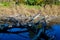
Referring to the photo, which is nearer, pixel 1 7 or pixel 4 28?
pixel 4 28

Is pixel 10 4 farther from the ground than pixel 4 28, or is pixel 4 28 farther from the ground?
pixel 4 28

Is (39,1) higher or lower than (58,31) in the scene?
lower

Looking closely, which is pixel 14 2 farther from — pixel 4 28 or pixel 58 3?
pixel 4 28

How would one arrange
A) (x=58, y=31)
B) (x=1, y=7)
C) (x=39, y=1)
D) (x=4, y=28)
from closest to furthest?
1. (x=4, y=28)
2. (x=58, y=31)
3. (x=1, y=7)
4. (x=39, y=1)

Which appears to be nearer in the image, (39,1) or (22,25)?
(22,25)

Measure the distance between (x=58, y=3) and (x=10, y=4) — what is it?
176 centimetres

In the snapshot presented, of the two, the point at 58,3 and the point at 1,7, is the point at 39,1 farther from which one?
the point at 1,7

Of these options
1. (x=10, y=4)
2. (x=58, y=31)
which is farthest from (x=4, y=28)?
(x=10, y=4)

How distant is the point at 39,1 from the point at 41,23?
6.36 meters

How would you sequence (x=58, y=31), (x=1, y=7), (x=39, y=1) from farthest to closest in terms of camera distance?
1. (x=39, y=1)
2. (x=1, y=7)
3. (x=58, y=31)

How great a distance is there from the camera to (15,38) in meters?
1.22

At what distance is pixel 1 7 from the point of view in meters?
7.07

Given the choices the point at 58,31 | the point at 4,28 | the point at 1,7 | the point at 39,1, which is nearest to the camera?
the point at 4,28

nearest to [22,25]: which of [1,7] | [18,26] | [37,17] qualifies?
[18,26]
